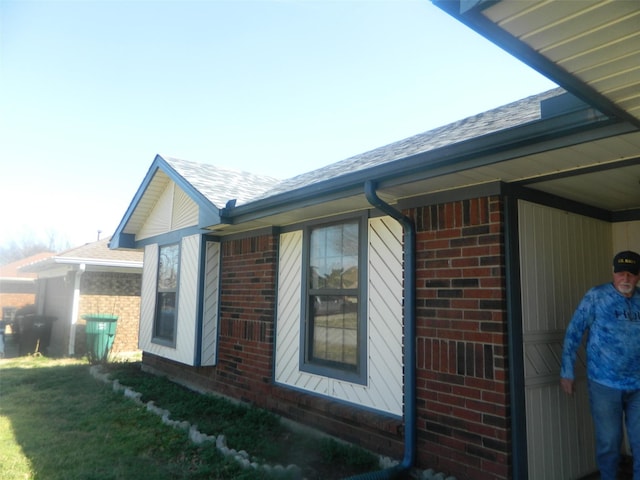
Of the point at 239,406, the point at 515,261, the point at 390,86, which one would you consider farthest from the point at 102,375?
the point at 515,261

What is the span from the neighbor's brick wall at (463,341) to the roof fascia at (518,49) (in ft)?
4.78

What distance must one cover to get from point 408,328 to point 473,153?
5.44 feet

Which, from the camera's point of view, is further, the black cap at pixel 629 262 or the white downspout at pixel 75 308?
the white downspout at pixel 75 308

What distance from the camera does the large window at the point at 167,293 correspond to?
317 inches

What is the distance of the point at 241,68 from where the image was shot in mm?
8250

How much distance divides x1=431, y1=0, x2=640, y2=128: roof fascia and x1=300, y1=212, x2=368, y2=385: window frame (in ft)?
9.06

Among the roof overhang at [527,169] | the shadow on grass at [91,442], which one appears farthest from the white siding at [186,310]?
the roof overhang at [527,169]

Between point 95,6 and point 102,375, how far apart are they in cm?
634

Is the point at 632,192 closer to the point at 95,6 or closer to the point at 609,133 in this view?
the point at 609,133

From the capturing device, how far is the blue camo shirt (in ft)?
10.6

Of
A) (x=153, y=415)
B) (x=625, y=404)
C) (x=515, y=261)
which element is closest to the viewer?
(x=625, y=404)

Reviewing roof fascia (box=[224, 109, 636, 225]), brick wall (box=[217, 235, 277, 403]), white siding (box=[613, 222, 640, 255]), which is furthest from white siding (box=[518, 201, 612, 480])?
brick wall (box=[217, 235, 277, 403])

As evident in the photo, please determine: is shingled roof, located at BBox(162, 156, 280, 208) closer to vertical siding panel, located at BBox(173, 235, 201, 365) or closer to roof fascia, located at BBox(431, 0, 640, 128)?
vertical siding panel, located at BBox(173, 235, 201, 365)

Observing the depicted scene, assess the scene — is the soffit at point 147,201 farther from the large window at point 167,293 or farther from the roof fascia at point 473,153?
the roof fascia at point 473,153
